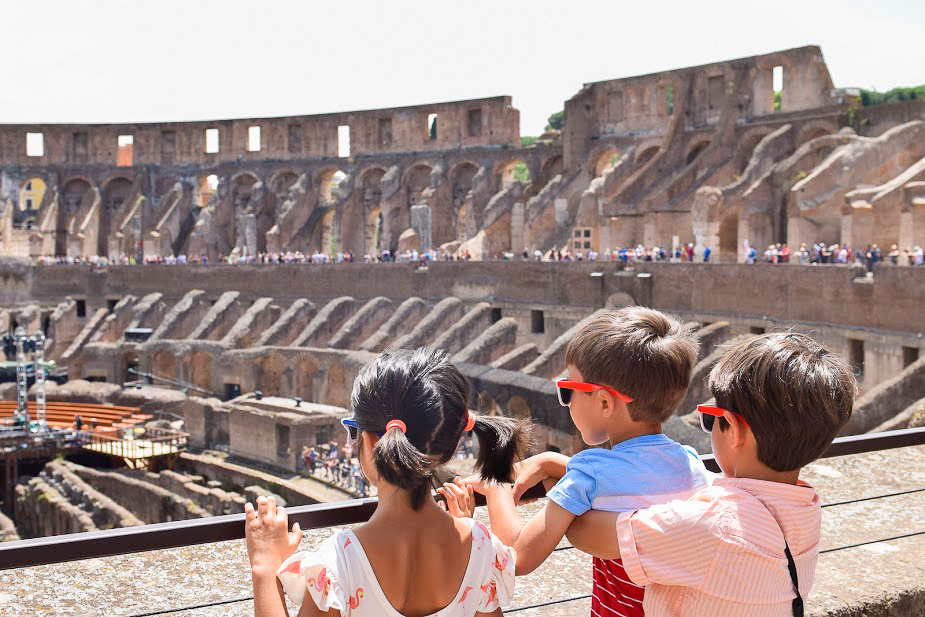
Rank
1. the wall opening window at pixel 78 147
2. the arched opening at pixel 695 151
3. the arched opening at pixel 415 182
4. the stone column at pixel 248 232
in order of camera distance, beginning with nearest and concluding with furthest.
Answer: the arched opening at pixel 695 151 → the stone column at pixel 248 232 → the arched opening at pixel 415 182 → the wall opening window at pixel 78 147

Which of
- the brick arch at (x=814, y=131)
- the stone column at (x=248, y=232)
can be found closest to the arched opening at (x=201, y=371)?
the stone column at (x=248, y=232)

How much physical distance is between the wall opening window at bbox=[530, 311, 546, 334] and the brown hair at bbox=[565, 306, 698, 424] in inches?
1067

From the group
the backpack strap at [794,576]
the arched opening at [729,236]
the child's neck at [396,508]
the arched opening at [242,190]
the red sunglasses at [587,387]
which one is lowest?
the backpack strap at [794,576]

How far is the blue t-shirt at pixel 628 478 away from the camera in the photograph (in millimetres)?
2953

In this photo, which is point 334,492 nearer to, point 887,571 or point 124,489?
point 124,489

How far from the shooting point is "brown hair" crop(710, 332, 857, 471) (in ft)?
8.94

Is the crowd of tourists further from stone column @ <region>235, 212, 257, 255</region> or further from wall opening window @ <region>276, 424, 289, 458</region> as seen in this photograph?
wall opening window @ <region>276, 424, 289, 458</region>

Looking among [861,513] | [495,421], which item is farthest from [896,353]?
[495,421]

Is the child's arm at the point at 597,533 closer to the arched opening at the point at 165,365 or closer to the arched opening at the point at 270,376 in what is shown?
the arched opening at the point at 270,376

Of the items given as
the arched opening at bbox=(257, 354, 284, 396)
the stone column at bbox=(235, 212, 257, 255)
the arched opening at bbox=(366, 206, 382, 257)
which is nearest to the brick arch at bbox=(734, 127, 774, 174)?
the arched opening at bbox=(257, 354, 284, 396)

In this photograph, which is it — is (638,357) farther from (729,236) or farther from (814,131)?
(814,131)

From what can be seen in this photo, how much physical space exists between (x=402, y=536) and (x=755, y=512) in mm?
1002

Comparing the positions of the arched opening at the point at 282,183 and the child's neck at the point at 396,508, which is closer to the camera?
the child's neck at the point at 396,508

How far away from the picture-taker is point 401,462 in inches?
109
